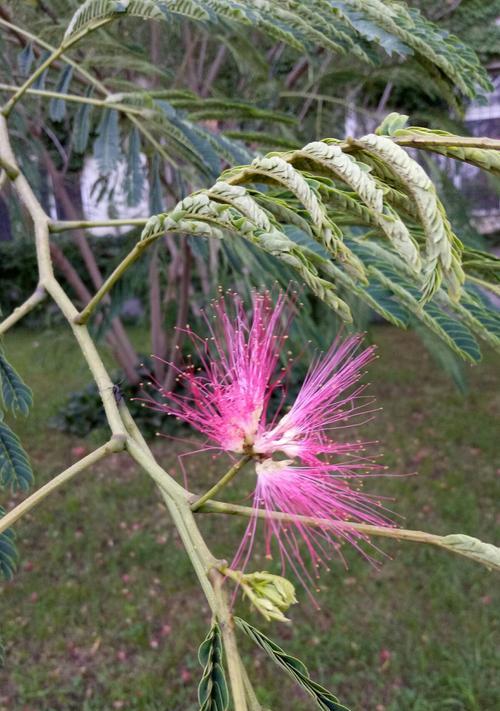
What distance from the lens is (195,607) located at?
2619mm

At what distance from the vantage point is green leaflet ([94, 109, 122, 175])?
68.3 inches


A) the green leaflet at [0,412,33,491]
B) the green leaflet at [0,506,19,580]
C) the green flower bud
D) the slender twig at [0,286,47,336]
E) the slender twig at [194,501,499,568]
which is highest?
the slender twig at [194,501,499,568]

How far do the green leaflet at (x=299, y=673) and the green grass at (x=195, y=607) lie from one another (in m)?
1.68

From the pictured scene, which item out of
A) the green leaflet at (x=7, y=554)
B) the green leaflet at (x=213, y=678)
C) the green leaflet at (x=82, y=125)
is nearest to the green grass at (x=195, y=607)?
Result: the green leaflet at (x=7, y=554)

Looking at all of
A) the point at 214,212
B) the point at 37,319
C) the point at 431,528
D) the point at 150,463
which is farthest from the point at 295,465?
the point at 37,319

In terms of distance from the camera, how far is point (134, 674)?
2273 millimetres

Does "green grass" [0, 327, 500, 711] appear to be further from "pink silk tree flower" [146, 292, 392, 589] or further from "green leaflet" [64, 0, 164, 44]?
"green leaflet" [64, 0, 164, 44]

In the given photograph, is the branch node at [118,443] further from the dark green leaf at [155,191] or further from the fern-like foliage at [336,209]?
the dark green leaf at [155,191]

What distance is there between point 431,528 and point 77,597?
5.48ft

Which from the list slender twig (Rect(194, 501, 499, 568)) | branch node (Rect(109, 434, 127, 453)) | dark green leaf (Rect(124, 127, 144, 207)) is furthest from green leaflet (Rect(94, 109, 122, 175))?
slender twig (Rect(194, 501, 499, 568))

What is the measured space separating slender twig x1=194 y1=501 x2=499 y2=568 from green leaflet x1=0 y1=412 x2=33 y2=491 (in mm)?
459

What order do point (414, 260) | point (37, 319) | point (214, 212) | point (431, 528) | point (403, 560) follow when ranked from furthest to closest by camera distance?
1. point (37, 319)
2. point (431, 528)
3. point (403, 560)
4. point (214, 212)
5. point (414, 260)

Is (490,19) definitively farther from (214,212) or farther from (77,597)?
(77,597)

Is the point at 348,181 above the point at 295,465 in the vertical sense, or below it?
above
